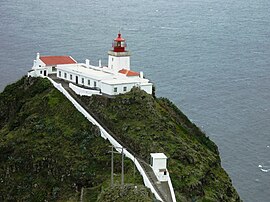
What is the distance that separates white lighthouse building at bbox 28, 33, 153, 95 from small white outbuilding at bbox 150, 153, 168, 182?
857 cm

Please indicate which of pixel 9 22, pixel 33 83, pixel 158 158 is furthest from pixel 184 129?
pixel 9 22

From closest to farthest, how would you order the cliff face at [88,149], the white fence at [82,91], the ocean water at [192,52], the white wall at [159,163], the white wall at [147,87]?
the white wall at [159,163], the cliff face at [88,149], the white fence at [82,91], the white wall at [147,87], the ocean water at [192,52]

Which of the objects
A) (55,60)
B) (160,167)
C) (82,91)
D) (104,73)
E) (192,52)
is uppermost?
(192,52)

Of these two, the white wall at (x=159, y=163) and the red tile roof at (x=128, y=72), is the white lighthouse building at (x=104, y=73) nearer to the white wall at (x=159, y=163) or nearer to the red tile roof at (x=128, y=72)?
the red tile roof at (x=128, y=72)

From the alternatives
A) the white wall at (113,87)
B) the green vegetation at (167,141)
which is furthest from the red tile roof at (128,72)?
the green vegetation at (167,141)

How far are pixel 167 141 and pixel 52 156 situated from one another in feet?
22.7

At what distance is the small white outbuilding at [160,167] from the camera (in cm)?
2958

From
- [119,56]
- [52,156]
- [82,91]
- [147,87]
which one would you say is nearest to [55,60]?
[119,56]

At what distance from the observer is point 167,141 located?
111 feet

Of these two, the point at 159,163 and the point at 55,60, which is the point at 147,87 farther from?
the point at 55,60

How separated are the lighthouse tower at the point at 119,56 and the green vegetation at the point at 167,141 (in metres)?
5.13

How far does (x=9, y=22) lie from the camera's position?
100 m

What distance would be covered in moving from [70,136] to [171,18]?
283 feet

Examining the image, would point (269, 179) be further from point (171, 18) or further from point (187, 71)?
point (171, 18)
